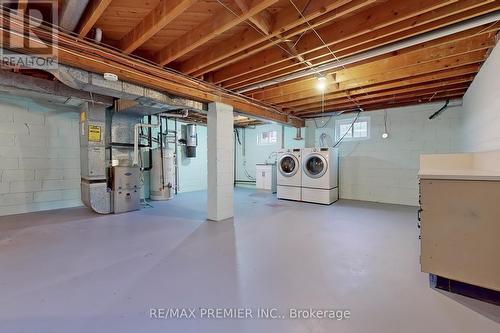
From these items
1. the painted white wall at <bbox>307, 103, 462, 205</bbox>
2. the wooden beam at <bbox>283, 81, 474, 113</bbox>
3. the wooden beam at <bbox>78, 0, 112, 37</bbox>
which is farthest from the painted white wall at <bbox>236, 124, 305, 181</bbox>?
the wooden beam at <bbox>78, 0, 112, 37</bbox>

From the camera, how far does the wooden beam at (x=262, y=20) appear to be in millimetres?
1995

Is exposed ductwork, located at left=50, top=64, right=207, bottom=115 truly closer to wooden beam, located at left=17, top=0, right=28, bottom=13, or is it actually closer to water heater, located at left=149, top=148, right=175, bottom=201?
wooden beam, located at left=17, top=0, right=28, bottom=13

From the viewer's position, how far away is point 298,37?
2.71 m

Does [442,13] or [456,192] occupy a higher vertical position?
[442,13]

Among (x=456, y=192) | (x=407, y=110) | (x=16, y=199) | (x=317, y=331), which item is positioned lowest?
(x=317, y=331)

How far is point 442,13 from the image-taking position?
2.09m

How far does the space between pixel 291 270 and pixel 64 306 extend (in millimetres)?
1847

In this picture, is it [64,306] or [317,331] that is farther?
[64,306]

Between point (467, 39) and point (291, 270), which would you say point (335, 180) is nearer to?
point (467, 39)

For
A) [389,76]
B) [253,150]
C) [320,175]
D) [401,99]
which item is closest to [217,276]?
[389,76]

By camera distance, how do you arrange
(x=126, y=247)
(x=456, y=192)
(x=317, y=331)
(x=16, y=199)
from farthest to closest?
(x=16, y=199) < (x=126, y=247) < (x=456, y=192) < (x=317, y=331)

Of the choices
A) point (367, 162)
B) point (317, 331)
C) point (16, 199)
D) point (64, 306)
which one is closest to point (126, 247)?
point (64, 306)

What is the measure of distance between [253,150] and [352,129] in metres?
3.57

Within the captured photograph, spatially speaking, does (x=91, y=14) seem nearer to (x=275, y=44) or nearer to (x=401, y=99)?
(x=275, y=44)
